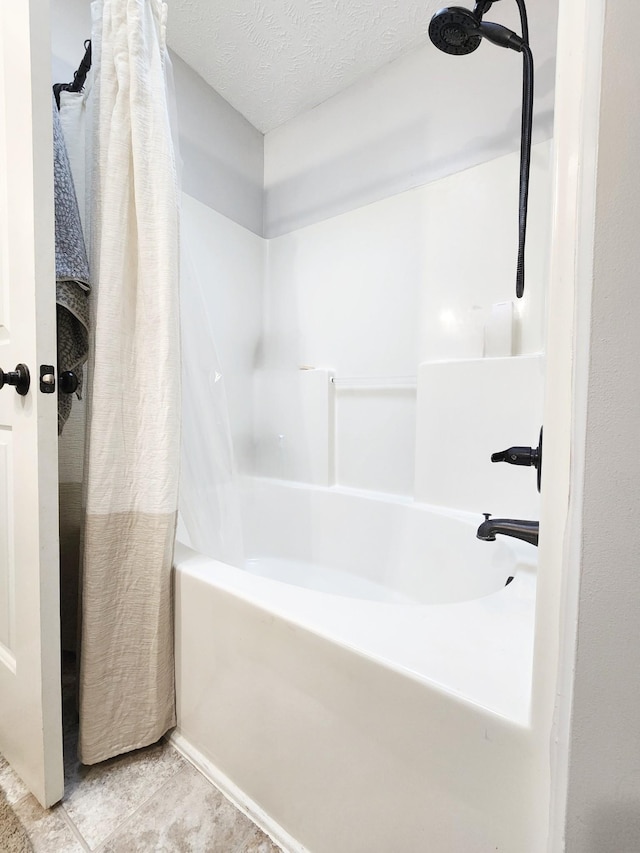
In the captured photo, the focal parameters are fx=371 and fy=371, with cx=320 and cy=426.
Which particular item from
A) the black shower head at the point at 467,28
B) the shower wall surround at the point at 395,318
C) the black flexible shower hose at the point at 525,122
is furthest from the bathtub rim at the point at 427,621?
the black shower head at the point at 467,28

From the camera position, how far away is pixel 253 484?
1.73 m

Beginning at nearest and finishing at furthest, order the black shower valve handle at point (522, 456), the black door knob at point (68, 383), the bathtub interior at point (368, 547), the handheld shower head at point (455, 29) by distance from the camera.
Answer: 1. the black shower valve handle at point (522, 456)
2. the black door knob at point (68, 383)
3. the handheld shower head at point (455, 29)
4. the bathtub interior at point (368, 547)

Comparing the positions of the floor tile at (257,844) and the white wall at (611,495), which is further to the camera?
the floor tile at (257,844)

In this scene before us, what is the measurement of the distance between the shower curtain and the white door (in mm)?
87

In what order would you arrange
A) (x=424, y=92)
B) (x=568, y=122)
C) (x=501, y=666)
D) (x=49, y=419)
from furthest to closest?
(x=424, y=92) → (x=49, y=419) → (x=501, y=666) → (x=568, y=122)

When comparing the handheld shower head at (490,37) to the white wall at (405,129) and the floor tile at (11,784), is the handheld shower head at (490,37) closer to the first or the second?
the white wall at (405,129)

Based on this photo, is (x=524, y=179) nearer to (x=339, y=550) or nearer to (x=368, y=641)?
(x=368, y=641)

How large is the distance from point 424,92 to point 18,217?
139 cm

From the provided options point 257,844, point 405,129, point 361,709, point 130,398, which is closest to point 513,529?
point 361,709

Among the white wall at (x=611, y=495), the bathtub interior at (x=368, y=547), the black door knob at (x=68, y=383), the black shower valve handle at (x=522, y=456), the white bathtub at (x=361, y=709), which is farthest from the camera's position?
the bathtub interior at (x=368, y=547)

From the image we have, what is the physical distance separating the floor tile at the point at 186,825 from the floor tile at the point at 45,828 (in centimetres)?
7

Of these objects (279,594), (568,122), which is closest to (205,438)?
(279,594)

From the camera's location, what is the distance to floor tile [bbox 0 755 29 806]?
732 millimetres

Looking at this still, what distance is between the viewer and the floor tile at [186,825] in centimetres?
65
